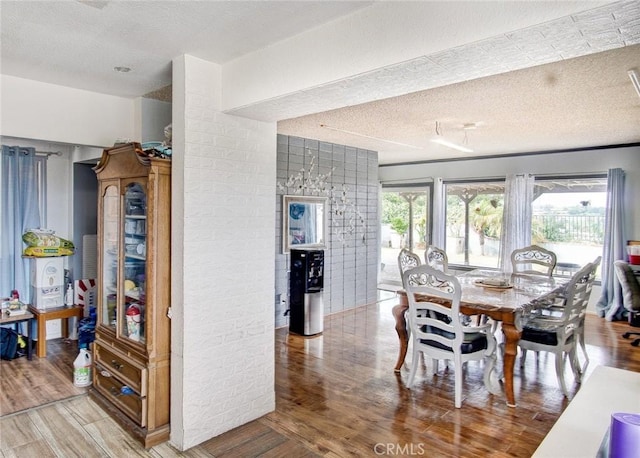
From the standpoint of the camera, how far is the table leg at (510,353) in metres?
3.10

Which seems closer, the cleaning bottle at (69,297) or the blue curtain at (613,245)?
the cleaning bottle at (69,297)

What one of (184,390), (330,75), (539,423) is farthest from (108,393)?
(539,423)

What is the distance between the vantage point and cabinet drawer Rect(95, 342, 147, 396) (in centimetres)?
263

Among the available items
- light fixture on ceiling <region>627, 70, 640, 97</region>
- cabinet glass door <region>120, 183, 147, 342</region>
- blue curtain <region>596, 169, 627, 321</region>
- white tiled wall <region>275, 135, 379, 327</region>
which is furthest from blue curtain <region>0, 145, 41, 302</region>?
blue curtain <region>596, 169, 627, 321</region>

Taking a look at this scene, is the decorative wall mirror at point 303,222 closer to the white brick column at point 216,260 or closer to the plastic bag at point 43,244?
the white brick column at point 216,260

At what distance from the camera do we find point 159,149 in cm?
272

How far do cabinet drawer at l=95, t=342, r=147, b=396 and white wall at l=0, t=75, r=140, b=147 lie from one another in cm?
163


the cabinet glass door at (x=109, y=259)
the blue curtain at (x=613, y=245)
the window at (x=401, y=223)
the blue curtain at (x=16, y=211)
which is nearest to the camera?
the cabinet glass door at (x=109, y=259)

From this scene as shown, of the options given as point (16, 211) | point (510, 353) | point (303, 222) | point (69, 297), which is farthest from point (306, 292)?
point (16, 211)

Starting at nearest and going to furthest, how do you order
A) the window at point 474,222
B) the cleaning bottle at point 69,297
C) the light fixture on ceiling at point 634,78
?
the light fixture on ceiling at point 634,78 → the cleaning bottle at point 69,297 → the window at point 474,222

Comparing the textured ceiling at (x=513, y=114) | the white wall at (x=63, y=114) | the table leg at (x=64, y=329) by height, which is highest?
the textured ceiling at (x=513, y=114)

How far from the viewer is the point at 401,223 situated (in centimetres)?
809

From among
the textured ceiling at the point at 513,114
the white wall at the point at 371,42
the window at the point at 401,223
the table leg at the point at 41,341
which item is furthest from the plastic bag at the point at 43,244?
the window at the point at 401,223

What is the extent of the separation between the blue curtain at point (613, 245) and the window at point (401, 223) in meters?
2.70
